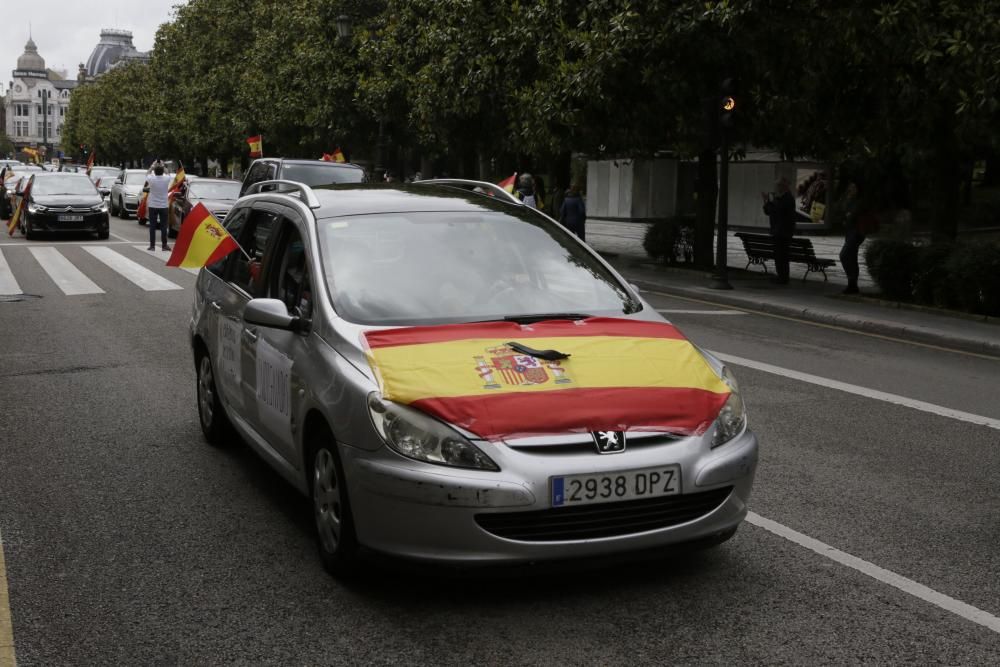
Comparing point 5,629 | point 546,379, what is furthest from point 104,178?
point 546,379

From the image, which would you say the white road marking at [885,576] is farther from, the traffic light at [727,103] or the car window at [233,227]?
the traffic light at [727,103]

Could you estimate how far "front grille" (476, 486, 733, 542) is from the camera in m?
4.48

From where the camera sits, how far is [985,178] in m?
47.8

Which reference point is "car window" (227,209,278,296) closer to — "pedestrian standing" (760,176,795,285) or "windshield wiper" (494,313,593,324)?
"windshield wiper" (494,313,593,324)

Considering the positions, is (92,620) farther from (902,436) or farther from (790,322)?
(790,322)

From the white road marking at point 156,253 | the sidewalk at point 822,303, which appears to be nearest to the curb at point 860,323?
the sidewalk at point 822,303

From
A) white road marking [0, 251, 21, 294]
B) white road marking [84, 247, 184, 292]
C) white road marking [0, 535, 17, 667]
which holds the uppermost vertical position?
white road marking [84, 247, 184, 292]

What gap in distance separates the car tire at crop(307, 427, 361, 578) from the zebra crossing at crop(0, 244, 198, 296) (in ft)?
42.7

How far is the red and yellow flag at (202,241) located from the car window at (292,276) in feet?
2.84

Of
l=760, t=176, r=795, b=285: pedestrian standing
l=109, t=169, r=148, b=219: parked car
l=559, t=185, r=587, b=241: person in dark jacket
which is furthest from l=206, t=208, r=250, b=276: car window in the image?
l=109, t=169, r=148, b=219: parked car

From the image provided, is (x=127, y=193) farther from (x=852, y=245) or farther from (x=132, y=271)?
(x=852, y=245)

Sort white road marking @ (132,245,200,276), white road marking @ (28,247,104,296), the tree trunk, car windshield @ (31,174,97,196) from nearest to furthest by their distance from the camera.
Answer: white road marking @ (28,247,104,296), the tree trunk, white road marking @ (132,245,200,276), car windshield @ (31,174,97,196)

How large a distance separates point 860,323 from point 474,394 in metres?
11.2

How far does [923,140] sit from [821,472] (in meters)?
14.5
